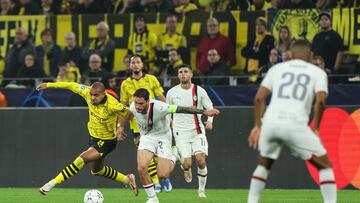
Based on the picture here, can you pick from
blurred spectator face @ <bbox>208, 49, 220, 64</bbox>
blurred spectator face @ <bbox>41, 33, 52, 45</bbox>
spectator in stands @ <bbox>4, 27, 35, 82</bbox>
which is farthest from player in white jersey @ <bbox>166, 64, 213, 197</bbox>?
spectator in stands @ <bbox>4, 27, 35, 82</bbox>

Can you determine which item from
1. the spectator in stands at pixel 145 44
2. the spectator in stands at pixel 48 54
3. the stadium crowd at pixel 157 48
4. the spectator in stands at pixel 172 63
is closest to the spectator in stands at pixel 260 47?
the stadium crowd at pixel 157 48

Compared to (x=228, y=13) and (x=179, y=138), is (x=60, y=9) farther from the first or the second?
(x=179, y=138)

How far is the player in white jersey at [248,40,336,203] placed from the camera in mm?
11625

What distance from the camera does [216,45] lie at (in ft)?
72.1

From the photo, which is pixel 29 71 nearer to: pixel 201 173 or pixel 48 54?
pixel 48 54

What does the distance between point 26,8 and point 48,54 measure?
1.59 metres

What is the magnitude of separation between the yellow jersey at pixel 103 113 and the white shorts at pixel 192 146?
1274 mm

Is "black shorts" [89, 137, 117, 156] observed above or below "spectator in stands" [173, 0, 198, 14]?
below

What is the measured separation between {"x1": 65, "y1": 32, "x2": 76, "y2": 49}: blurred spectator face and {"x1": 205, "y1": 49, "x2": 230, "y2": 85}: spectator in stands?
344cm

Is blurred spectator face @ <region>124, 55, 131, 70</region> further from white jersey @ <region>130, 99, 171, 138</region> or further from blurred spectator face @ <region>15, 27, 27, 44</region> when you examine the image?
white jersey @ <region>130, 99, 171, 138</region>

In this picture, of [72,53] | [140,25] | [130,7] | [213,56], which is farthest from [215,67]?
[72,53]

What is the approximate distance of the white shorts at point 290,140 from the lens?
1162 cm

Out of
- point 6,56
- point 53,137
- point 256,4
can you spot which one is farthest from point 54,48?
point 256,4

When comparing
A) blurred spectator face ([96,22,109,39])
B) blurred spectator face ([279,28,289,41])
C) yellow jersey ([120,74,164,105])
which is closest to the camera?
yellow jersey ([120,74,164,105])
